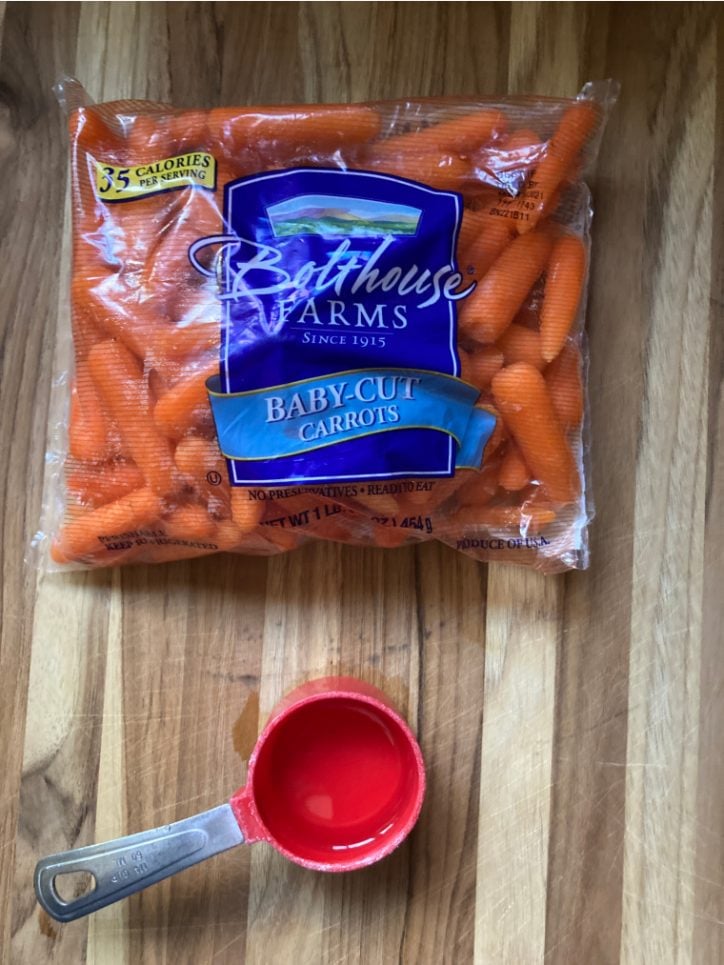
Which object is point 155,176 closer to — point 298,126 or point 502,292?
point 298,126

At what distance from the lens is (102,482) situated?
0.62 m

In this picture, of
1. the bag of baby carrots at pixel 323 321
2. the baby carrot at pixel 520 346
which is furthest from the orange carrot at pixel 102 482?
the baby carrot at pixel 520 346

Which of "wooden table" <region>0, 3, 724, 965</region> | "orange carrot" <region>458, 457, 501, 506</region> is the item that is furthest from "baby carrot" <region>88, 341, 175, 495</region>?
"orange carrot" <region>458, 457, 501, 506</region>

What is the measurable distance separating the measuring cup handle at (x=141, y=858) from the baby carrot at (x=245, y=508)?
0.67 ft

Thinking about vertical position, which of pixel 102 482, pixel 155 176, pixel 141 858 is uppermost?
pixel 155 176

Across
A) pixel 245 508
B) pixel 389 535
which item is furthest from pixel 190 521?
pixel 389 535

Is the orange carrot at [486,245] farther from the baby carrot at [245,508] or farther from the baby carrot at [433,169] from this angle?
the baby carrot at [245,508]

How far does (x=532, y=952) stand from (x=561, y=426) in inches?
16.1

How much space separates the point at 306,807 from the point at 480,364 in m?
0.35

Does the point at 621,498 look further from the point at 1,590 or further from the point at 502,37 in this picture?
the point at 1,590

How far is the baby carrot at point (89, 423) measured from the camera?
0.61m

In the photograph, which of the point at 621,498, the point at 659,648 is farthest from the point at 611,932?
the point at 621,498

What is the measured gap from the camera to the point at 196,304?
1.92ft

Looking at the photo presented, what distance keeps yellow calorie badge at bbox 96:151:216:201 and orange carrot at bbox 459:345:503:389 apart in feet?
0.70
